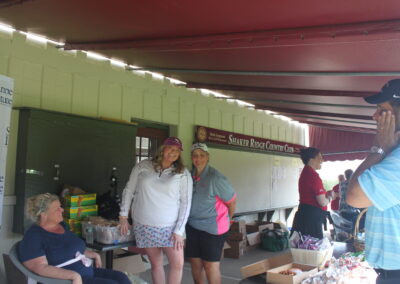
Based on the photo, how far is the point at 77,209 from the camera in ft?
11.2

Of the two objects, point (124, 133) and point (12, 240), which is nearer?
point (12, 240)

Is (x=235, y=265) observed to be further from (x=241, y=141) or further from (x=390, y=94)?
(x=390, y=94)

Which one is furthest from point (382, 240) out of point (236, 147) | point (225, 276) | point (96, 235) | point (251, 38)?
point (236, 147)

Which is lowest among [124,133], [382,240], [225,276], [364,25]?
[225,276]

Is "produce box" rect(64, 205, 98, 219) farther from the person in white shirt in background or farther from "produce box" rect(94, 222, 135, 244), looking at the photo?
the person in white shirt in background

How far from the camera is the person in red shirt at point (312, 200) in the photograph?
4.14 metres

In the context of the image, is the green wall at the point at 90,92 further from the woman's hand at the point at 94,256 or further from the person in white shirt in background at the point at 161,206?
the person in white shirt in background at the point at 161,206

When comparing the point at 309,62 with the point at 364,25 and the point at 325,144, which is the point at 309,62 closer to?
the point at 364,25

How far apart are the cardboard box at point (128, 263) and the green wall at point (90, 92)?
134cm

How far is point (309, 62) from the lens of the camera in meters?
3.66

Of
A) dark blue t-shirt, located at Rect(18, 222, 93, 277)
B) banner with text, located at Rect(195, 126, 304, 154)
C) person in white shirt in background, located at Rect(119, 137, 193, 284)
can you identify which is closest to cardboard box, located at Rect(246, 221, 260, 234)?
banner with text, located at Rect(195, 126, 304, 154)

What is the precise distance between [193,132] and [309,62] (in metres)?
2.73

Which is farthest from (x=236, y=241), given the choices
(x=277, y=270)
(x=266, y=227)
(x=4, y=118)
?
(x=4, y=118)

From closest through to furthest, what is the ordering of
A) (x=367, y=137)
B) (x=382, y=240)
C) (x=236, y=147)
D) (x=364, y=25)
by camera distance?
1. (x=382, y=240)
2. (x=364, y=25)
3. (x=236, y=147)
4. (x=367, y=137)
